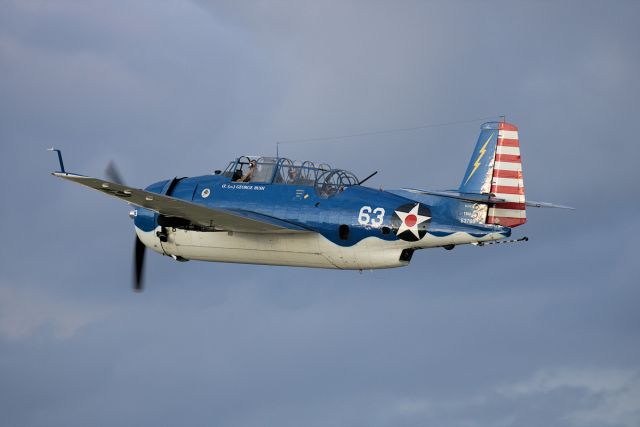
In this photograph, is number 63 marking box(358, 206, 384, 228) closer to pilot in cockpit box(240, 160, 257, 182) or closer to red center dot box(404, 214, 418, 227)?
red center dot box(404, 214, 418, 227)

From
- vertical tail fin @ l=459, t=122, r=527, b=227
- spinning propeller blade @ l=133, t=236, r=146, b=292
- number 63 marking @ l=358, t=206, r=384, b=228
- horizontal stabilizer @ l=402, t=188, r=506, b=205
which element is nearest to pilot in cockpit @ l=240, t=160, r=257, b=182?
spinning propeller blade @ l=133, t=236, r=146, b=292

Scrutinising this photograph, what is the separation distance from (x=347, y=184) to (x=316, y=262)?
2351 mm

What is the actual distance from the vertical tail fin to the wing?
16.8 feet

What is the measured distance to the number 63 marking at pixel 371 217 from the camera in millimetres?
54750

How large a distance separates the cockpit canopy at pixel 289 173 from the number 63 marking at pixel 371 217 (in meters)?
1.28

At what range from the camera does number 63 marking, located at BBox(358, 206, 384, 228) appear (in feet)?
180

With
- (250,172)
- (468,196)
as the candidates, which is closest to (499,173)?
(468,196)

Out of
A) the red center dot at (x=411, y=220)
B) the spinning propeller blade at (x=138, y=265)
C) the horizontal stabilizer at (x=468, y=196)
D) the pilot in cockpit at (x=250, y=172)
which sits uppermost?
the pilot in cockpit at (x=250, y=172)

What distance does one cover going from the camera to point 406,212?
5444 cm

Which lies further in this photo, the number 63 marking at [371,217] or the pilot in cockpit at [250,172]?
the pilot in cockpit at [250,172]

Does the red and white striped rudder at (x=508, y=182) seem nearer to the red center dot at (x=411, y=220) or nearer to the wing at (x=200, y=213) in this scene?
the red center dot at (x=411, y=220)

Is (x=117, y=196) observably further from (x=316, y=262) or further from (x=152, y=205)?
(x=316, y=262)

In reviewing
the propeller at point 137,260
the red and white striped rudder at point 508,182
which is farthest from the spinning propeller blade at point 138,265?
the red and white striped rudder at point 508,182

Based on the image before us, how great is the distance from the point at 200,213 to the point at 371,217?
4829mm
